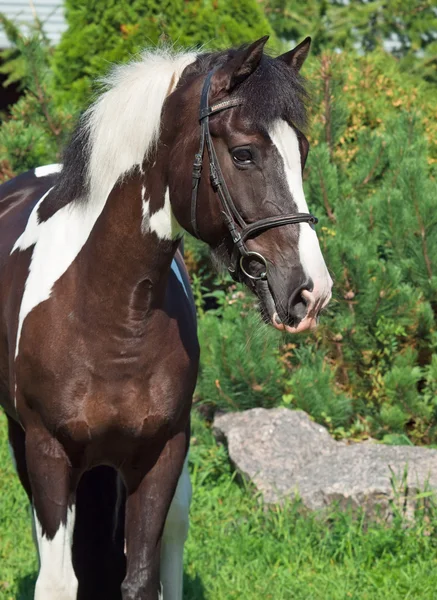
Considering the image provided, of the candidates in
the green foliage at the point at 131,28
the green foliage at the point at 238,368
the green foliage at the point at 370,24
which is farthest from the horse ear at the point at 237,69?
the green foliage at the point at 370,24

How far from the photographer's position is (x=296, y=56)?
3.05 meters

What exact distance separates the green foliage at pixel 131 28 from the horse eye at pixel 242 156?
422 cm

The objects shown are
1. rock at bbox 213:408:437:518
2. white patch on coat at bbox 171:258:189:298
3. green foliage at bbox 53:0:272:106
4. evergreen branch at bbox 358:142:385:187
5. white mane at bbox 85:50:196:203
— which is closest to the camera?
white mane at bbox 85:50:196:203

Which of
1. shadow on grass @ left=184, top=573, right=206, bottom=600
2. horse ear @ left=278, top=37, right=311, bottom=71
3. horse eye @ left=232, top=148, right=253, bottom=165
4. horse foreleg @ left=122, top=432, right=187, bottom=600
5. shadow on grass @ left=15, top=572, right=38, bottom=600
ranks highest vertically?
horse ear @ left=278, top=37, right=311, bottom=71

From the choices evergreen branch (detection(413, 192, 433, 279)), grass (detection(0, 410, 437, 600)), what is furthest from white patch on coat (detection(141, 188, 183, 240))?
evergreen branch (detection(413, 192, 433, 279))

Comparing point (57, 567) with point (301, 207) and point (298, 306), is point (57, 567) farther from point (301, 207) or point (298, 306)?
point (301, 207)

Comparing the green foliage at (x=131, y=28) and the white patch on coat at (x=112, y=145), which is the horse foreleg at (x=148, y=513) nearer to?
the white patch on coat at (x=112, y=145)

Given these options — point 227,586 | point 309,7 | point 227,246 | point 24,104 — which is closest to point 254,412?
point 227,586

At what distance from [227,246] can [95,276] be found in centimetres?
52

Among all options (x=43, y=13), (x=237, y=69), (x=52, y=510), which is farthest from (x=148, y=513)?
(x=43, y=13)

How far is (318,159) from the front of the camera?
19.0 ft

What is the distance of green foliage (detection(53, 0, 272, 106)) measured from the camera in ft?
22.8

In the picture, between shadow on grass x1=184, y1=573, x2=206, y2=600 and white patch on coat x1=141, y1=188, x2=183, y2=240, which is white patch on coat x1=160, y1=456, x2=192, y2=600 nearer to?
shadow on grass x1=184, y1=573, x2=206, y2=600

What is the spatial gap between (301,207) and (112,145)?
2.30 ft
